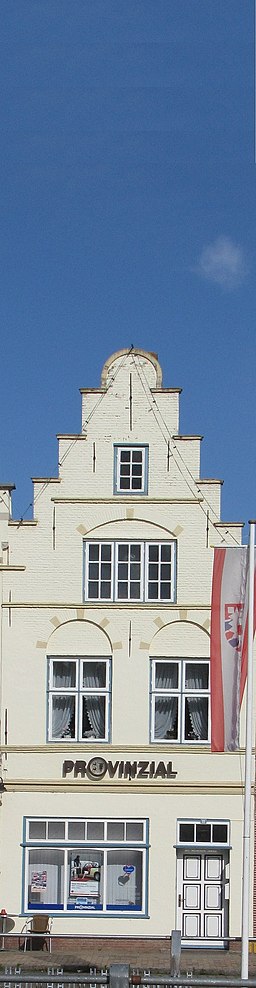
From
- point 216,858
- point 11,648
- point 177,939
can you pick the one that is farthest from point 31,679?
point 177,939

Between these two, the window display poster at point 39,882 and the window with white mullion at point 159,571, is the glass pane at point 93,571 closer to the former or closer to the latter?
the window with white mullion at point 159,571

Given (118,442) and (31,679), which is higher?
(118,442)

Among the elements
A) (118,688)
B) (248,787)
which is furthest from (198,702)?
(248,787)

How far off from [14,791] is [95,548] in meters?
5.77

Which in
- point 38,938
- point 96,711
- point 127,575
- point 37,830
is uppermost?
point 127,575

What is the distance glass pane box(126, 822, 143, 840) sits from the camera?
91.6 feet

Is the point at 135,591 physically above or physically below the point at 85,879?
above

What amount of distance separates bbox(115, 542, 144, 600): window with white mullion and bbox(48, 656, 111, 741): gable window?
158cm

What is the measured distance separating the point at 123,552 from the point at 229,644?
6.61 metres

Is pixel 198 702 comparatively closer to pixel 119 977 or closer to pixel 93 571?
pixel 93 571

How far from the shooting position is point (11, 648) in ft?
93.3

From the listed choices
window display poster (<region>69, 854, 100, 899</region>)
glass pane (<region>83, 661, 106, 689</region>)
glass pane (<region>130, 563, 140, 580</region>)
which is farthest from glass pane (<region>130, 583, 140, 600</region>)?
window display poster (<region>69, 854, 100, 899</region>)

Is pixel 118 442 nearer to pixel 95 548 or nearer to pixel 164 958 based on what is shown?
pixel 95 548

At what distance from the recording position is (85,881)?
27.9 m
